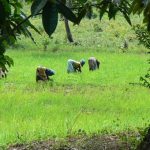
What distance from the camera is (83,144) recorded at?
539 centimetres

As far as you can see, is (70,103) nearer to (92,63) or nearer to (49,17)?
(92,63)

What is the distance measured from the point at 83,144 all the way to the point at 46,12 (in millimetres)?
3840

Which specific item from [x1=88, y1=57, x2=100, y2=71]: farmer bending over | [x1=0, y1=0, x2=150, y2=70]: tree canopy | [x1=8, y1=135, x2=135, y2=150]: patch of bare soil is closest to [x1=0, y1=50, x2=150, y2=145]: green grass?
[x1=88, y1=57, x2=100, y2=71]: farmer bending over

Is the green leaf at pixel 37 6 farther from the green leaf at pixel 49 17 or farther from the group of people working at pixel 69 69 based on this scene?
the group of people working at pixel 69 69

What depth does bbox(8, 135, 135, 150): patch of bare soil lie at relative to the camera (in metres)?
5.18

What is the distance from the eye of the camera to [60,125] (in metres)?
7.15

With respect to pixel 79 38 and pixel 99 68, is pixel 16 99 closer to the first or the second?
pixel 99 68

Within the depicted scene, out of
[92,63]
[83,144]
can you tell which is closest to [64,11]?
[83,144]

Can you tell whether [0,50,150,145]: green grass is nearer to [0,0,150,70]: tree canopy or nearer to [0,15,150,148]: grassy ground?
[0,15,150,148]: grassy ground

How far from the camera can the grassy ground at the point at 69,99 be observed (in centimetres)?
703

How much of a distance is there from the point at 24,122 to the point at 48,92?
12.6ft

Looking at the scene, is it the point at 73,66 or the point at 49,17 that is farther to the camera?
the point at 73,66

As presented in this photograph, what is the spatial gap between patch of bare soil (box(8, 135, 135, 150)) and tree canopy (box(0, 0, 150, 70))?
1986 mm

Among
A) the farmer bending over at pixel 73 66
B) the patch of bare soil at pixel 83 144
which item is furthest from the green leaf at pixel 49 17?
the farmer bending over at pixel 73 66
